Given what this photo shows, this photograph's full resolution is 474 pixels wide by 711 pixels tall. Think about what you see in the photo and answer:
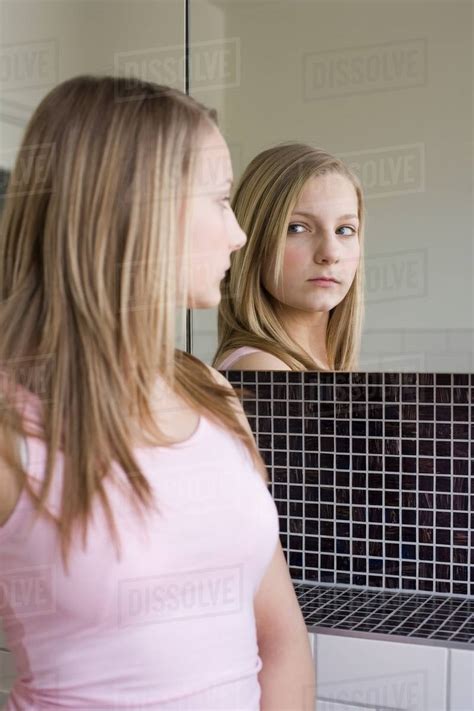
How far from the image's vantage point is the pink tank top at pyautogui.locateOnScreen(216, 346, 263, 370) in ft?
5.26

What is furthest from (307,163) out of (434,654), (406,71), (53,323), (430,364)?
(434,654)

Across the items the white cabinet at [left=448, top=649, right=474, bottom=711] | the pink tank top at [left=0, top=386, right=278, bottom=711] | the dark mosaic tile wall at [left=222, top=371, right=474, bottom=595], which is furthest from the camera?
→ the dark mosaic tile wall at [left=222, top=371, right=474, bottom=595]

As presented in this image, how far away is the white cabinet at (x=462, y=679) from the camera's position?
1.34m

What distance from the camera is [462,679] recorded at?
1346 mm

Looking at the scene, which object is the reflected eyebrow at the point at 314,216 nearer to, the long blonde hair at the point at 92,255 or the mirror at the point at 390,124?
the mirror at the point at 390,124

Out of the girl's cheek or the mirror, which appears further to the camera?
the girl's cheek

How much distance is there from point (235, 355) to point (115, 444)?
0.68m

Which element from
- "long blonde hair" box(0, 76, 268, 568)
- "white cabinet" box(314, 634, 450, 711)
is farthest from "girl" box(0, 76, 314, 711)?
"white cabinet" box(314, 634, 450, 711)

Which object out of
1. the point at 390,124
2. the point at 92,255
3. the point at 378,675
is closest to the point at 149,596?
the point at 92,255

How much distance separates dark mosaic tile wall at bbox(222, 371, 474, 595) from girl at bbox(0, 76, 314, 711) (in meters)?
0.65

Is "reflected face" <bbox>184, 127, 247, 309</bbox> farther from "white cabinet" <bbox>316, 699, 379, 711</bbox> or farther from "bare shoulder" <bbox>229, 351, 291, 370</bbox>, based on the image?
"white cabinet" <bbox>316, 699, 379, 711</bbox>

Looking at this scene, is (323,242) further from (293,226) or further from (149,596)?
(149,596)

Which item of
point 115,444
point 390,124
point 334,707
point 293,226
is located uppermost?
point 390,124

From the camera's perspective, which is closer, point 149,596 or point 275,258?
point 149,596
